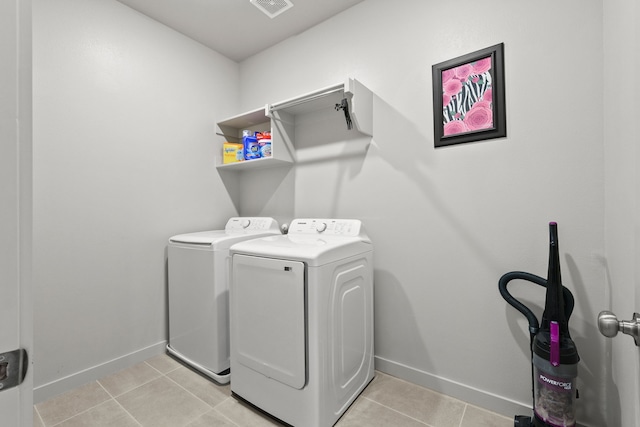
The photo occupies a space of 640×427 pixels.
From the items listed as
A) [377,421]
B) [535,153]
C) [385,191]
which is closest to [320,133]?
[385,191]

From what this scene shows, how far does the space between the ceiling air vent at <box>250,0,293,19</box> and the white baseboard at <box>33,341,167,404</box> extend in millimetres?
2613

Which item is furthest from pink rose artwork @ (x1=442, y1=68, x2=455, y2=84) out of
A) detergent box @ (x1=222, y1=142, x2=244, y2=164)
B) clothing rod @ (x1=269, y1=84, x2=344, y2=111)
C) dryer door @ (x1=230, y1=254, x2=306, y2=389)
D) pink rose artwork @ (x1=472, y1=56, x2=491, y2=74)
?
detergent box @ (x1=222, y1=142, x2=244, y2=164)

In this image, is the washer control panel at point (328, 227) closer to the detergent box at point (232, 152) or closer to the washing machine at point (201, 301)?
the washing machine at point (201, 301)

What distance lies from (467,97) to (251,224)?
1.84 metres

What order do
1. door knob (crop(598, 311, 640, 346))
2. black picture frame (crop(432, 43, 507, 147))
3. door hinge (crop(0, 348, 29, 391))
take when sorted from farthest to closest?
black picture frame (crop(432, 43, 507, 147))
door knob (crop(598, 311, 640, 346))
door hinge (crop(0, 348, 29, 391))

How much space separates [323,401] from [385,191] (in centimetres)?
127

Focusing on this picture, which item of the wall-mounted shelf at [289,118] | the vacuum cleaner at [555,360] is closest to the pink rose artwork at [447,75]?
the wall-mounted shelf at [289,118]

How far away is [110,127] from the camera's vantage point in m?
1.99

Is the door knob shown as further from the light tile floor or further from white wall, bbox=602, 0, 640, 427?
the light tile floor

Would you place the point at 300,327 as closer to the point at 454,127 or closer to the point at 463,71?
the point at 454,127

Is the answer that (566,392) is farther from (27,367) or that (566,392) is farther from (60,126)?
(60,126)

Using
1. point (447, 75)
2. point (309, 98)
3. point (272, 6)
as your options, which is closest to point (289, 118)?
point (309, 98)

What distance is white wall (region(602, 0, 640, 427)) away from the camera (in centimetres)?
80

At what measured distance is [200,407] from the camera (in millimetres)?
1630
